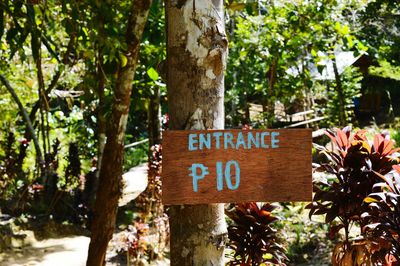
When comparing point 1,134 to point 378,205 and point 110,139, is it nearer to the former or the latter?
point 110,139

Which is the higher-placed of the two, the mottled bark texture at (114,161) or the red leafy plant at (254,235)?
the mottled bark texture at (114,161)

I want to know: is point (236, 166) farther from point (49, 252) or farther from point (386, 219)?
point (49, 252)

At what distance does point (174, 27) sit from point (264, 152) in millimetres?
583

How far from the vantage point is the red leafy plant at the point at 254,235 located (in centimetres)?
297

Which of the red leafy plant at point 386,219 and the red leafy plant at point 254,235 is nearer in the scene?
the red leafy plant at point 386,219

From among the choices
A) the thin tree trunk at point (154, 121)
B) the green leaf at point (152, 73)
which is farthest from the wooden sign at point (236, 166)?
the thin tree trunk at point (154, 121)

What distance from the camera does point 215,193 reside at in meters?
1.73

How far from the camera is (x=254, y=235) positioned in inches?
117

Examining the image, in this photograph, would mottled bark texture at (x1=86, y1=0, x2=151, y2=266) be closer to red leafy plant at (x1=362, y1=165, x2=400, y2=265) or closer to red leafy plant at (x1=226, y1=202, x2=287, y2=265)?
red leafy plant at (x1=226, y1=202, x2=287, y2=265)

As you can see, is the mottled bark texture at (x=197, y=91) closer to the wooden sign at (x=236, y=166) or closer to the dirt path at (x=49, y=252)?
the wooden sign at (x=236, y=166)

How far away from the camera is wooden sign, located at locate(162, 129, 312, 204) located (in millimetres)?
1725

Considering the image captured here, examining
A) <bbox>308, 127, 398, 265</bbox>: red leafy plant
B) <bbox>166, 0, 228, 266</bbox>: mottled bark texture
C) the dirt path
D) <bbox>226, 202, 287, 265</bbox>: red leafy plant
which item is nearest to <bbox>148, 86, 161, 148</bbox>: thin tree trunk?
the dirt path

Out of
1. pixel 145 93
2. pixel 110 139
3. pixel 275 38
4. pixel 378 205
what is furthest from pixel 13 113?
pixel 378 205

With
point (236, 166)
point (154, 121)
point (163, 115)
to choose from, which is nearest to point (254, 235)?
point (236, 166)
